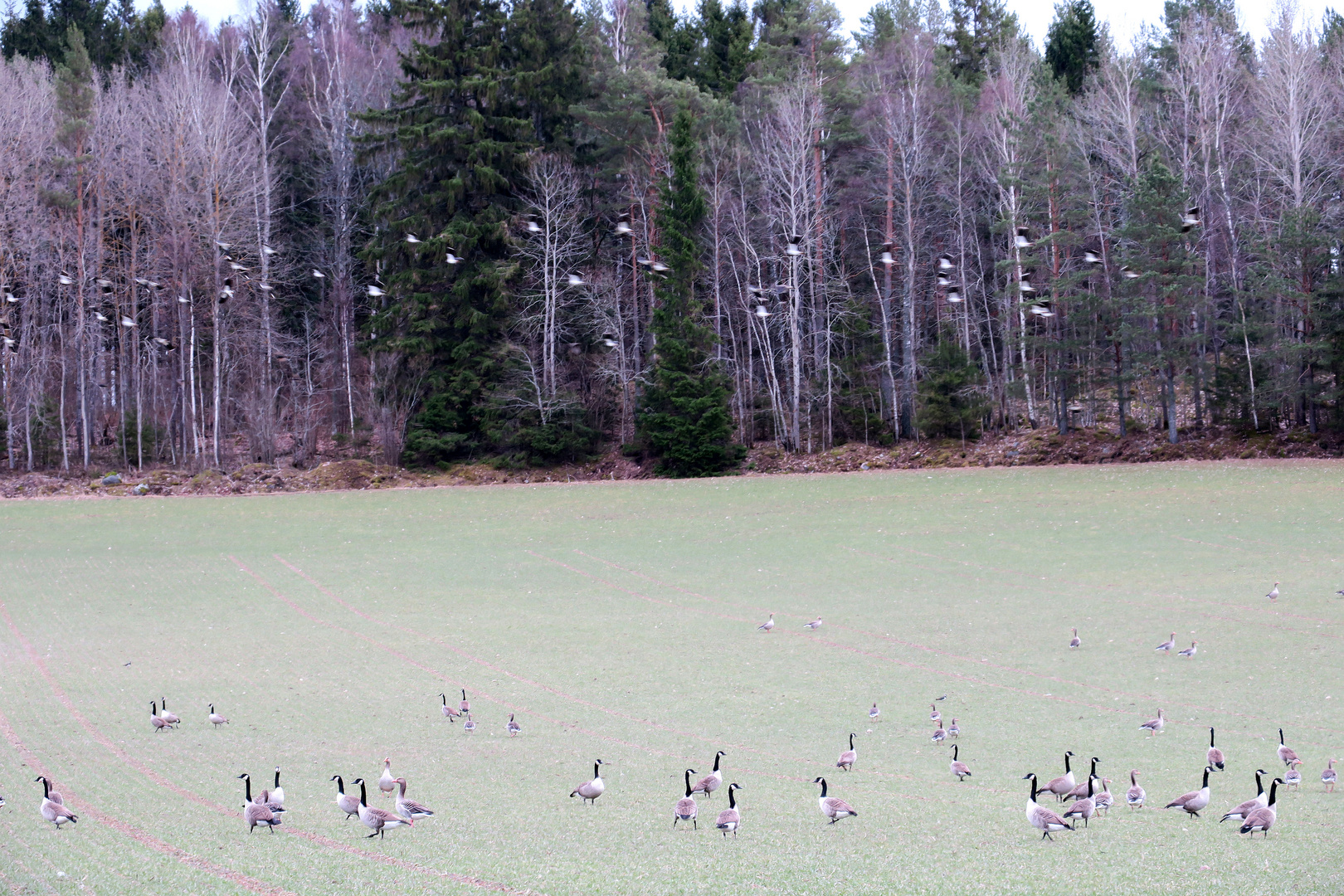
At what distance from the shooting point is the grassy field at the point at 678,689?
8.34 m

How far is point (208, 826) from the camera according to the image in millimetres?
9422

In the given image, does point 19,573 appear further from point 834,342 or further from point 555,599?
point 834,342

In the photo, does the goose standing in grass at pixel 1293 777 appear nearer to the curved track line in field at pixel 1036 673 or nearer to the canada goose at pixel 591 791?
the curved track line in field at pixel 1036 673

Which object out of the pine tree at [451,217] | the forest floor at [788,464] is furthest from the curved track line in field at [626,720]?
the pine tree at [451,217]

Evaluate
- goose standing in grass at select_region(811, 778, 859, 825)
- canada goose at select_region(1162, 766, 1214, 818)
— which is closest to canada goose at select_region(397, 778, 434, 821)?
goose standing in grass at select_region(811, 778, 859, 825)

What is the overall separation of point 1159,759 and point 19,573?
77.0 ft

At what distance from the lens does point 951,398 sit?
46625mm

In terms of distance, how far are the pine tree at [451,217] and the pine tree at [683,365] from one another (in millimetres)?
6825

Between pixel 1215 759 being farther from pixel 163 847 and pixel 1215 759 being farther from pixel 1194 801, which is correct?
pixel 163 847

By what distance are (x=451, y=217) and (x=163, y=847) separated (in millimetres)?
43170

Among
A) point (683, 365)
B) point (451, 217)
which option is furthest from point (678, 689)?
point (451, 217)

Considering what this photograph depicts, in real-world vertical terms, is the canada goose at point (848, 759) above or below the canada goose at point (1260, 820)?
below

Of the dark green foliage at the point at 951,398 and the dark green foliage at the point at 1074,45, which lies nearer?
the dark green foliage at the point at 951,398

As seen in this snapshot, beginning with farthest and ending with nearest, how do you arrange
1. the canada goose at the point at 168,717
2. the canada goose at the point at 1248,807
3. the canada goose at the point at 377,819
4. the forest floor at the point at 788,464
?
the forest floor at the point at 788,464 < the canada goose at the point at 168,717 < the canada goose at the point at 377,819 < the canada goose at the point at 1248,807
